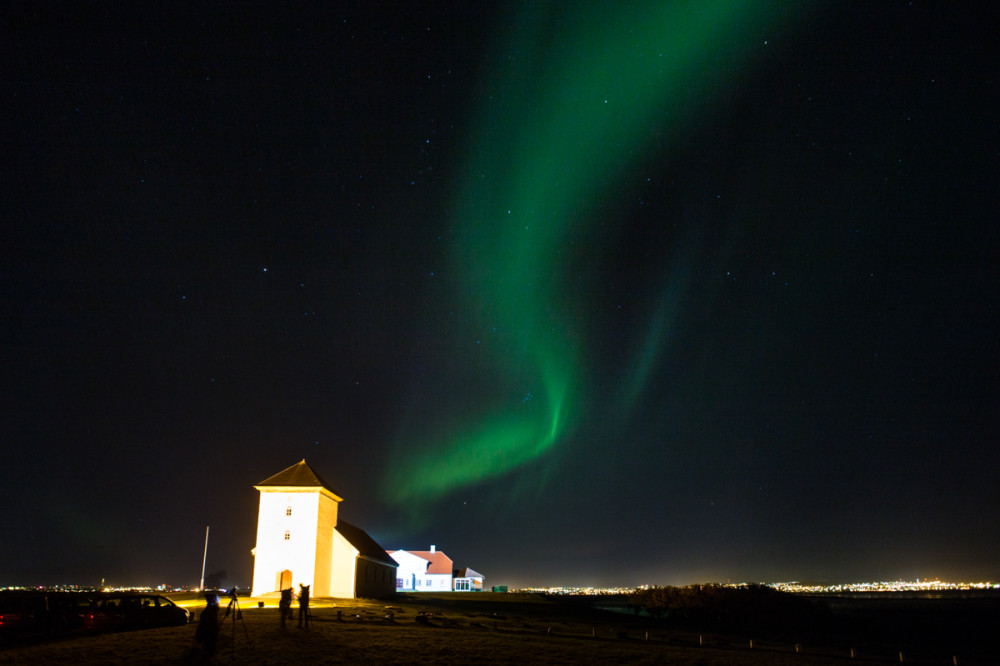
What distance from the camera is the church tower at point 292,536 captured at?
4456 centimetres

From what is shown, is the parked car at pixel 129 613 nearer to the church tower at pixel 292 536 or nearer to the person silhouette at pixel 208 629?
the person silhouette at pixel 208 629

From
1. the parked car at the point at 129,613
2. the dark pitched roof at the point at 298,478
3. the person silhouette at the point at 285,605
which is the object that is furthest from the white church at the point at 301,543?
the person silhouette at the point at 285,605

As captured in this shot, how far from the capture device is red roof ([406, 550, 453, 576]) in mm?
99875

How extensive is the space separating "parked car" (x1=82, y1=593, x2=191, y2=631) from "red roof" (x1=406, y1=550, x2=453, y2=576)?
7742cm

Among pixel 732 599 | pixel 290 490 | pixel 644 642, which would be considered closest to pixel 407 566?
pixel 732 599

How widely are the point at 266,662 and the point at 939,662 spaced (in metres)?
34.6

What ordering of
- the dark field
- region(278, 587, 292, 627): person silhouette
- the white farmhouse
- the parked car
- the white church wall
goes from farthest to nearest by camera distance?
the white farmhouse → the white church wall → region(278, 587, 292, 627): person silhouette → the parked car → the dark field

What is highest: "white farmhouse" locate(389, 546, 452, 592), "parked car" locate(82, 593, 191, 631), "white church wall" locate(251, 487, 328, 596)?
"white church wall" locate(251, 487, 328, 596)

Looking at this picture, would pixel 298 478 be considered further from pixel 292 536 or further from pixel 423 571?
pixel 423 571

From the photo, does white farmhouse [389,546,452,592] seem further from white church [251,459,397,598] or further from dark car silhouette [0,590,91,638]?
dark car silhouette [0,590,91,638]

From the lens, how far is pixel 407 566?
9281cm

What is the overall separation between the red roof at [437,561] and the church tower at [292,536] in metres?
55.8

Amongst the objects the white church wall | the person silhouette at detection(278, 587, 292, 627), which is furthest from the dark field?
the white church wall

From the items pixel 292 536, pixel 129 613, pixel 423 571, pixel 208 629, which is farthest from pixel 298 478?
pixel 423 571
